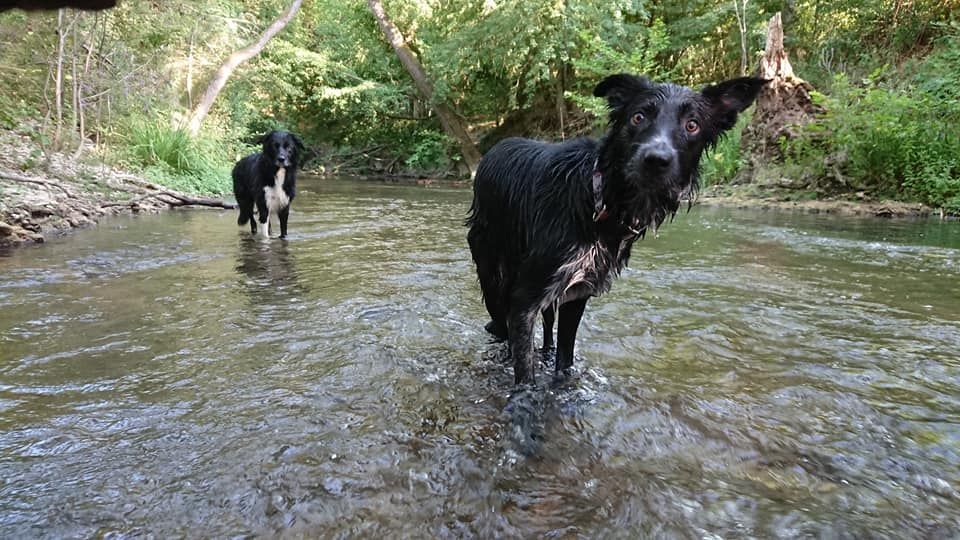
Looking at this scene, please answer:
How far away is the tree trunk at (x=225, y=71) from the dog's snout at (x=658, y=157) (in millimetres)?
14861

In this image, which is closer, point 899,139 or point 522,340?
point 522,340

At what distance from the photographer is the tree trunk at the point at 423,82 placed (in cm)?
2530

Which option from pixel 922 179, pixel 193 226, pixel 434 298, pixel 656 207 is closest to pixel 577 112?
pixel 922 179

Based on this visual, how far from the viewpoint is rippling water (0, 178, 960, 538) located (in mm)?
2025

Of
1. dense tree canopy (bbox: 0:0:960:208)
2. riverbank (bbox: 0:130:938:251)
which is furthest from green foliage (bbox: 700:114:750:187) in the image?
riverbank (bbox: 0:130:938:251)

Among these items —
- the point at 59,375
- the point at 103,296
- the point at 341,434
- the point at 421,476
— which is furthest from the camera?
the point at 103,296

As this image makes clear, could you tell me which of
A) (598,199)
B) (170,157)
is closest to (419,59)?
(170,157)

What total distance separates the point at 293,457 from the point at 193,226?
7749 mm

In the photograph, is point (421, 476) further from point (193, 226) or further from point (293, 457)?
point (193, 226)

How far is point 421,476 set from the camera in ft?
7.40

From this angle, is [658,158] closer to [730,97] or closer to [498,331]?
[730,97]

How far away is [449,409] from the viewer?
2873mm

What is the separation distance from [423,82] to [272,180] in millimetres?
18431

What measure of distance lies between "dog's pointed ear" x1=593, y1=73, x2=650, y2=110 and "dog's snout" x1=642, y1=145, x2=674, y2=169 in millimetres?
481
